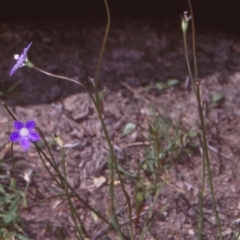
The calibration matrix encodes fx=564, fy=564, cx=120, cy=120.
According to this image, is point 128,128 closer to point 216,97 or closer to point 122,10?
point 216,97

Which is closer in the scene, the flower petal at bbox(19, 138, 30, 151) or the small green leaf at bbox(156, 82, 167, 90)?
the flower petal at bbox(19, 138, 30, 151)

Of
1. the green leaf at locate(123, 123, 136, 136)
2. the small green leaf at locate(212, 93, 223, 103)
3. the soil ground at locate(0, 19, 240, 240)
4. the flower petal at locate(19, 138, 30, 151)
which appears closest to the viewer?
the flower petal at locate(19, 138, 30, 151)

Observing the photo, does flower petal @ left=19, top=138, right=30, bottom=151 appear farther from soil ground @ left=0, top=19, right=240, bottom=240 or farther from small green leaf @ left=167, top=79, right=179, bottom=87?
small green leaf @ left=167, top=79, right=179, bottom=87

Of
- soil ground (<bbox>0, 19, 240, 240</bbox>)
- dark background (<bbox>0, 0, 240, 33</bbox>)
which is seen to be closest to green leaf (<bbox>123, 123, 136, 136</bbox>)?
soil ground (<bbox>0, 19, 240, 240</bbox>)

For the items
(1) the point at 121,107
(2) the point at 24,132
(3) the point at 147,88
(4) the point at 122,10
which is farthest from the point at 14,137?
(4) the point at 122,10

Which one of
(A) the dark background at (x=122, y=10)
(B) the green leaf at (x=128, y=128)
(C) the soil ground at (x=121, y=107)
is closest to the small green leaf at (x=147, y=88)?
(C) the soil ground at (x=121, y=107)

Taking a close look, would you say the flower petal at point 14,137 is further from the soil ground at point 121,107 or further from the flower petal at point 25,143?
the soil ground at point 121,107
